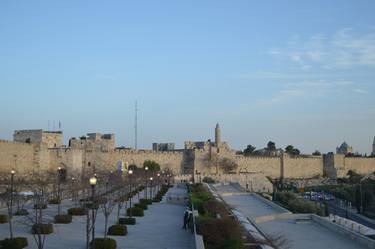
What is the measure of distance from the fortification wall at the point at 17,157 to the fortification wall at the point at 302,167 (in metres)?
42.3

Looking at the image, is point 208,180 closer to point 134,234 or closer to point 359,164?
point 359,164

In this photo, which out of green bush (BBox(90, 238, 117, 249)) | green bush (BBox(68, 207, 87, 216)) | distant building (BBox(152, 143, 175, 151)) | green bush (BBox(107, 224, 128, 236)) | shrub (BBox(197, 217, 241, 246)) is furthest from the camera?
distant building (BBox(152, 143, 175, 151))

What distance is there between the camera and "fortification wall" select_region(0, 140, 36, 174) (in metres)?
30.0

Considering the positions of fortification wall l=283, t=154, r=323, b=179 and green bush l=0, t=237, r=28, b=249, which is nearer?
green bush l=0, t=237, r=28, b=249

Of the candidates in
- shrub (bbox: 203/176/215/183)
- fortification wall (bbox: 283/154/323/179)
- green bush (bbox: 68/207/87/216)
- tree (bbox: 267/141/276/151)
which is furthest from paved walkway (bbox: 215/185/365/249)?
tree (bbox: 267/141/276/151)

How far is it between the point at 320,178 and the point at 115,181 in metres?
49.3

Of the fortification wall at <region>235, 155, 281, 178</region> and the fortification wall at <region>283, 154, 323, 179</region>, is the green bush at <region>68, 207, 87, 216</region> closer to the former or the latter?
the fortification wall at <region>235, 155, 281, 178</region>

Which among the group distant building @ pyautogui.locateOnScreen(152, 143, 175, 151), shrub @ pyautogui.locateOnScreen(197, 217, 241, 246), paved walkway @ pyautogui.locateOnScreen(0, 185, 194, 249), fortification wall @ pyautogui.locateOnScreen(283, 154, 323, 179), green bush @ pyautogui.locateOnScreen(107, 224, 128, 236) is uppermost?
distant building @ pyautogui.locateOnScreen(152, 143, 175, 151)

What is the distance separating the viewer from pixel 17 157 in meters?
31.7

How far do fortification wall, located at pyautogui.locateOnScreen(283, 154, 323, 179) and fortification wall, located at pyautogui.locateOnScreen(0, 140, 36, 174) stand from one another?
139 ft

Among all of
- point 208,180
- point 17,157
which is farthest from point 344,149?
point 17,157

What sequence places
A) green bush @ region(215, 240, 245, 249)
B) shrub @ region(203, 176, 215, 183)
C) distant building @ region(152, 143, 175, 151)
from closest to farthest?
green bush @ region(215, 240, 245, 249), shrub @ region(203, 176, 215, 183), distant building @ region(152, 143, 175, 151)

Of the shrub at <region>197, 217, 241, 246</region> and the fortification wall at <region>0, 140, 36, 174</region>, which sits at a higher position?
the fortification wall at <region>0, 140, 36, 174</region>

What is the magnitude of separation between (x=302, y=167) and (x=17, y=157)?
4727 centimetres
